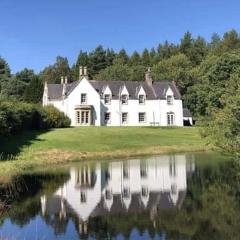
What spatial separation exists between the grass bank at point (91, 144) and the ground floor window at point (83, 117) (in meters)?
13.3

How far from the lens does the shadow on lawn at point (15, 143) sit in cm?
4985

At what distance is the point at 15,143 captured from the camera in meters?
56.8

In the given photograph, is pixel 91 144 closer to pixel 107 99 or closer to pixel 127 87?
pixel 107 99

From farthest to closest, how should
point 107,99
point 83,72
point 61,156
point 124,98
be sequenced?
point 83,72
point 124,98
point 107,99
point 61,156

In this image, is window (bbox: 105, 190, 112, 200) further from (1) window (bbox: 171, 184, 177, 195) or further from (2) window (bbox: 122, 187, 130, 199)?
(1) window (bbox: 171, 184, 177, 195)

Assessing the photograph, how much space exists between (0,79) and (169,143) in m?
95.7

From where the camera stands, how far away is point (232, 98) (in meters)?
29.7

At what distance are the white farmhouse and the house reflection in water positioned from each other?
4109cm

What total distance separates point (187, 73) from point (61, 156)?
80682 mm

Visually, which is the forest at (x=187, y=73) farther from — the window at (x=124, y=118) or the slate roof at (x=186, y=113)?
the window at (x=124, y=118)

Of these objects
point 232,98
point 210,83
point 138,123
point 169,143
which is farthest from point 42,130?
point 232,98

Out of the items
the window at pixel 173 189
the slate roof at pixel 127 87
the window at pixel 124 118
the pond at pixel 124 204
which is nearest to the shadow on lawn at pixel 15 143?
the pond at pixel 124 204

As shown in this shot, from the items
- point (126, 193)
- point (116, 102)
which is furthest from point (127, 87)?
point (126, 193)

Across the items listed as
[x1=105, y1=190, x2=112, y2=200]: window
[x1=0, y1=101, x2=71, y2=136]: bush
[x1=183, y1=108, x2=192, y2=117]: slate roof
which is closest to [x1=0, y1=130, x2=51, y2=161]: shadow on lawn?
[x1=0, y1=101, x2=71, y2=136]: bush
